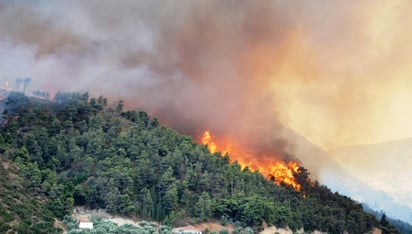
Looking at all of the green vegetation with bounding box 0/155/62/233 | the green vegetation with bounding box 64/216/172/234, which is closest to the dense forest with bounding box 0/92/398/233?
the green vegetation with bounding box 0/155/62/233

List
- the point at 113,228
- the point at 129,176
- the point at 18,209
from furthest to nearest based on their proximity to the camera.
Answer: the point at 129,176 < the point at 113,228 < the point at 18,209

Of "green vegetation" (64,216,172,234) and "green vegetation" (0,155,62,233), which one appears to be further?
"green vegetation" (64,216,172,234)

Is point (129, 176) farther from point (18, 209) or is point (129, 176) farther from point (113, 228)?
point (18, 209)

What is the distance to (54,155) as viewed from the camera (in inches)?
3076

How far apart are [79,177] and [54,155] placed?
18.2ft

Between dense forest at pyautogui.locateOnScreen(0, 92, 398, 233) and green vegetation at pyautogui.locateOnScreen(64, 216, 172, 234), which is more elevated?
dense forest at pyautogui.locateOnScreen(0, 92, 398, 233)

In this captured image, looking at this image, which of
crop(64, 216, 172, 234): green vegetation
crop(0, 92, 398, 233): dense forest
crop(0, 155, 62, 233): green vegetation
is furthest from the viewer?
crop(0, 92, 398, 233): dense forest

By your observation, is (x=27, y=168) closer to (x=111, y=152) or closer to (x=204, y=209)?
(x=111, y=152)

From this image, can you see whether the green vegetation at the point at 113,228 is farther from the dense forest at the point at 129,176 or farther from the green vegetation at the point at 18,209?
the dense forest at the point at 129,176

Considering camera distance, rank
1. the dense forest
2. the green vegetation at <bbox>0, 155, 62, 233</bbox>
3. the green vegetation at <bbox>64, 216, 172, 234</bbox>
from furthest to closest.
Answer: the dense forest → the green vegetation at <bbox>64, 216, 172, 234</bbox> → the green vegetation at <bbox>0, 155, 62, 233</bbox>

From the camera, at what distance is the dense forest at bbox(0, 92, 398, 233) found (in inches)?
2798

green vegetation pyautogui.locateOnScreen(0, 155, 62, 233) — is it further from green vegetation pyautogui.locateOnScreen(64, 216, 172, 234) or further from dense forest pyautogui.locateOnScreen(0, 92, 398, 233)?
Result: green vegetation pyautogui.locateOnScreen(64, 216, 172, 234)

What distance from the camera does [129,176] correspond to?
248 feet

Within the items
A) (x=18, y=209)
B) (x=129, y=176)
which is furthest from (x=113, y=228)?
(x=129, y=176)
